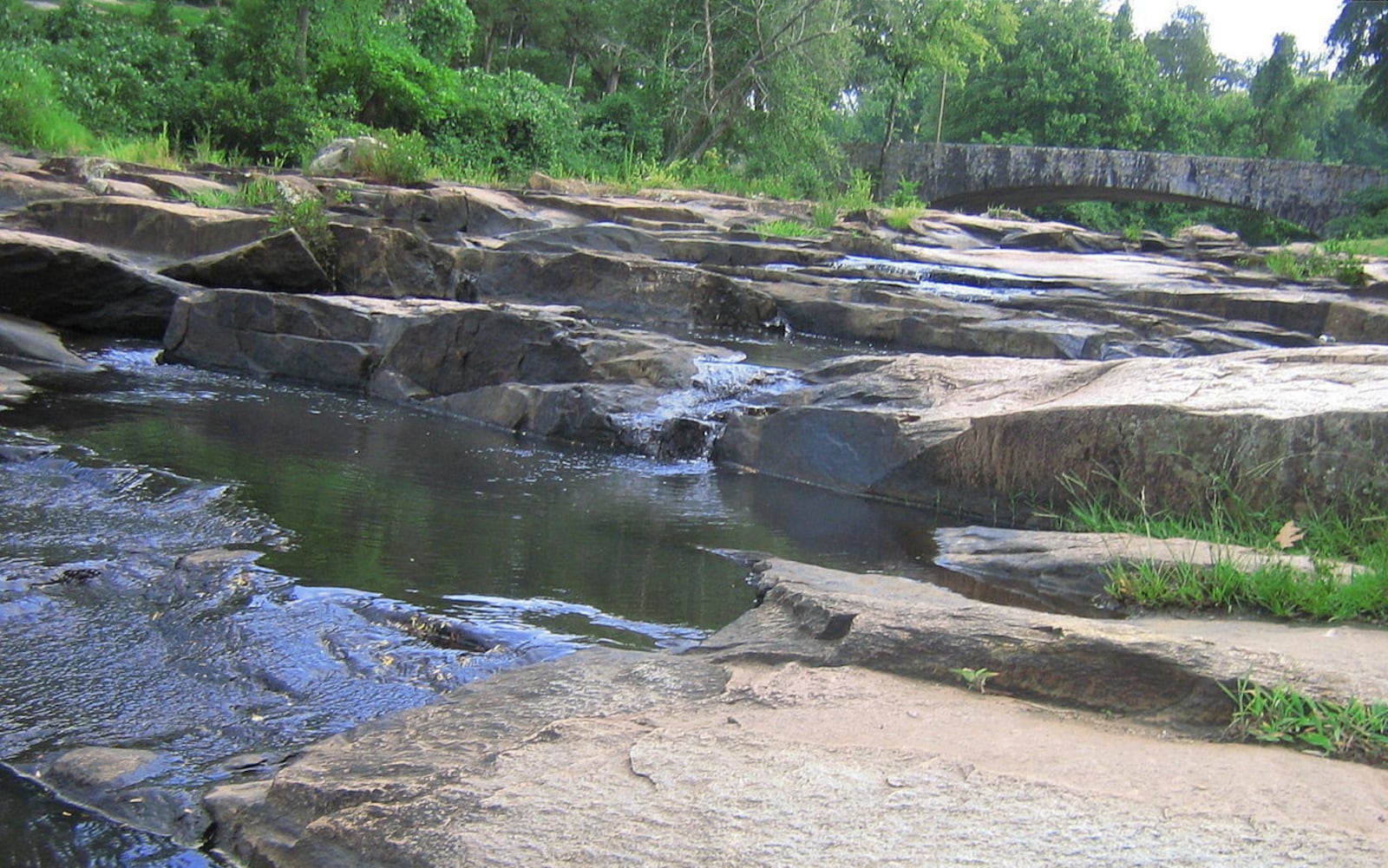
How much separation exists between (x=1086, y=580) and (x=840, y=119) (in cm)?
4409

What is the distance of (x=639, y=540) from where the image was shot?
17.5ft

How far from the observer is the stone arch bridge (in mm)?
32719

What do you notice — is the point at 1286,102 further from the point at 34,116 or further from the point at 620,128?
the point at 34,116

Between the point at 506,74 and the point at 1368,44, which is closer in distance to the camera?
the point at 506,74

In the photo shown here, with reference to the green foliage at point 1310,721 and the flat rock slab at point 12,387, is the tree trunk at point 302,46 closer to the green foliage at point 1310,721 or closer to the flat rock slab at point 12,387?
the flat rock slab at point 12,387

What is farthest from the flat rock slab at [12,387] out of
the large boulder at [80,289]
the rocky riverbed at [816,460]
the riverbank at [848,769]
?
the riverbank at [848,769]

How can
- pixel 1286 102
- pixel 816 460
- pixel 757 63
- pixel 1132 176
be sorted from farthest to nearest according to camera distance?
1. pixel 1286 102
2. pixel 1132 176
3. pixel 757 63
4. pixel 816 460

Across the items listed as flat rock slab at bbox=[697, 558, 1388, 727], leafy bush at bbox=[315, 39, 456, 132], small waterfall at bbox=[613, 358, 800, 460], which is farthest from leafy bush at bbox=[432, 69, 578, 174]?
flat rock slab at bbox=[697, 558, 1388, 727]

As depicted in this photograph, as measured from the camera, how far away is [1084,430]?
5820 mm

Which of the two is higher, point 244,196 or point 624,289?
point 244,196

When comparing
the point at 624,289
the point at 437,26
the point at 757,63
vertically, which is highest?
the point at 437,26

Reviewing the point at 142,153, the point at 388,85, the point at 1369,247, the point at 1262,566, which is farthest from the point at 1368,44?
the point at 1262,566

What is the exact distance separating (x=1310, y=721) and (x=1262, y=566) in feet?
4.56

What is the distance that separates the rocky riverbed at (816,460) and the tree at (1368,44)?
69.6 feet
